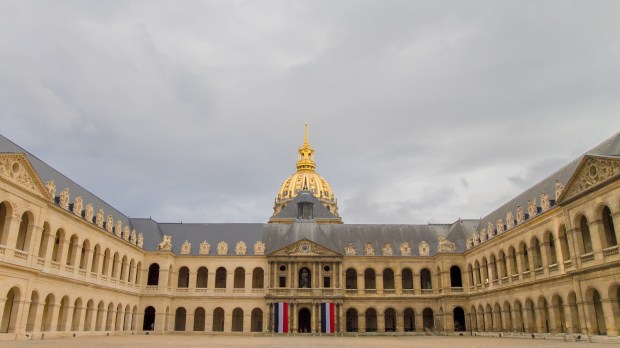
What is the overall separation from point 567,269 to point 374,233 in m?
32.7

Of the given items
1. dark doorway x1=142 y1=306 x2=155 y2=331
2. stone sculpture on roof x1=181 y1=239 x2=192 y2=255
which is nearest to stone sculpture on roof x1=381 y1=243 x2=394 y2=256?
stone sculpture on roof x1=181 y1=239 x2=192 y2=255

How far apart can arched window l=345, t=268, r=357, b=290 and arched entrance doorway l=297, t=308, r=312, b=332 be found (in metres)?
6.60

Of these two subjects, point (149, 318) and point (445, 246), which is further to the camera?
point (445, 246)

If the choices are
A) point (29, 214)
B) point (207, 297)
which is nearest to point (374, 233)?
point (207, 297)

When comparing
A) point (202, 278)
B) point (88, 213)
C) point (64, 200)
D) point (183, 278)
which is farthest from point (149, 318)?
point (64, 200)

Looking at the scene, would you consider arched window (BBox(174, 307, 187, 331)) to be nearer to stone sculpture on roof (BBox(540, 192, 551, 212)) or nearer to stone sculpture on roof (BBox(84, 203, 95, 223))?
stone sculpture on roof (BBox(84, 203, 95, 223))

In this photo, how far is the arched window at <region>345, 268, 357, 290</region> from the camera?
67062mm

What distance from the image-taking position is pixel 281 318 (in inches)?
2429

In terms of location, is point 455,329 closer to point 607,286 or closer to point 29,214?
point 607,286

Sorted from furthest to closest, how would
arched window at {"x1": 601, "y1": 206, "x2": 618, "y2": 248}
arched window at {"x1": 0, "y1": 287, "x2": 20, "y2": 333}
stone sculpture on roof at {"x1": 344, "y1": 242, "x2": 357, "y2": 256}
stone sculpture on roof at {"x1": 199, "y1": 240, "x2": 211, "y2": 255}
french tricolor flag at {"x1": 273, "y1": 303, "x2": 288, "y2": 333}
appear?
stone sculpture on roof at {"x1": 344, "y1": 242, "x2": 357, "y2": 256} < stone sculpture on roof at {"x1": 199, "y1": 240, "x2": 211, "y2": 255} < french tricolor flag at {"x1": 273, "y1": 303, "x2": 288, "y2": 333} < arched window at {"x1": 601, "y1": 206, "x2": 618, "y2": 248} < arched window at {"x1": 0, "y1": 287, "x2": 20, "y2": 333}

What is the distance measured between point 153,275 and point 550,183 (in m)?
46.9

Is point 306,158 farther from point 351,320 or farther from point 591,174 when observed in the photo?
point 591,174

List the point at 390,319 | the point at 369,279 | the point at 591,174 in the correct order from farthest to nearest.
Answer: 1. the point at 369,279
2. the point at 390,319
3. the point at 591,174

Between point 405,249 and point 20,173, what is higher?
point 20,173
